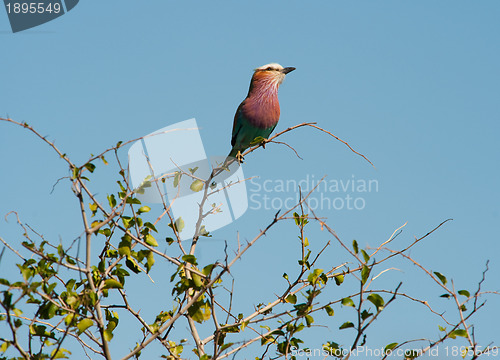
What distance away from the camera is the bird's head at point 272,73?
6.07 metres

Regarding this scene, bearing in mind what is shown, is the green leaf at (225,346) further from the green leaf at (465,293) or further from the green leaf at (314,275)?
the green leaf at (465,293)

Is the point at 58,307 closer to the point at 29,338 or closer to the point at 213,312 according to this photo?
the point at 29,338

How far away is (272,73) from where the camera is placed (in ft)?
20.1

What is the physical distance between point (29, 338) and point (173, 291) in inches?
29.0

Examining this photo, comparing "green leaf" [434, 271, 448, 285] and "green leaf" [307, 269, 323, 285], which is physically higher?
"green leaf" [307, 269, 323, 285]

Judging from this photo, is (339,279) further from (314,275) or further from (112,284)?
(112,284)

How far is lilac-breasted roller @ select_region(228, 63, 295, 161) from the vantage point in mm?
5746

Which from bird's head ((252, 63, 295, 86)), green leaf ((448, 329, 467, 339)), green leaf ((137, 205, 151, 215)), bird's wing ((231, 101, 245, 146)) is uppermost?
bird's head ((252, 63, 295, 86))

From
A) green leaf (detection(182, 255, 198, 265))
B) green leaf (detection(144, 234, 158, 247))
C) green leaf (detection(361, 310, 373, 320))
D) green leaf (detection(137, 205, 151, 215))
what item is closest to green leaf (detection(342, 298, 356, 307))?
green leaf (detection(361, 310, 373, 320))

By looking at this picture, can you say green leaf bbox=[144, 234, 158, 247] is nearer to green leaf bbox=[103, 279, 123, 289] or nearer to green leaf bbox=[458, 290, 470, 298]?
green leaf bbox=[103, 279, 123, 289]

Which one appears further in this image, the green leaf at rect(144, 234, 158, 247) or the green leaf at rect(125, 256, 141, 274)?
the green leaf at rect(125, 256, 141, 274)

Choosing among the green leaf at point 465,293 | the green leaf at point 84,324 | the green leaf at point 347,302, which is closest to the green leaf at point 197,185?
the green leaf at point 84,324

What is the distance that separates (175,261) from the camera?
3016 millimetres

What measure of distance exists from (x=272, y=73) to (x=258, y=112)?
59 cm
